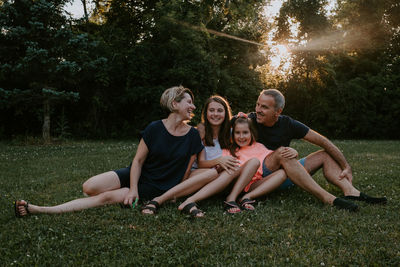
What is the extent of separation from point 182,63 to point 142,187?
12.4 m

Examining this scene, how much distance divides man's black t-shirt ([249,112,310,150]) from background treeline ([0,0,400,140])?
10154mm

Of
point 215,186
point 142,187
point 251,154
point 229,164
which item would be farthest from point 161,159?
point 251,154

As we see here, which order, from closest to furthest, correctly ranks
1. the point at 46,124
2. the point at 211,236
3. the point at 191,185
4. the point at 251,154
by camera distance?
1. the point at 211,236
2. the point at 191,185
3. the point at 251,154
4. the point at 46,124

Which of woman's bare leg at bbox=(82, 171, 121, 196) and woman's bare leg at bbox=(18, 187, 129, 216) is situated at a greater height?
woman's bare leg at bbox=(82, 171, 121, 196)

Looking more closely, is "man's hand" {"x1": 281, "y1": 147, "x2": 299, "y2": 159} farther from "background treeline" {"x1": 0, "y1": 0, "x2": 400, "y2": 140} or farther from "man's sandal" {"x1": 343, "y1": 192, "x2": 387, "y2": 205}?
"background treeline" {"x1": 0, "y1": 0, "x2": 400, "y2": 140}

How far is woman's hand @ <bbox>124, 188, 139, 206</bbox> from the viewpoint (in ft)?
13.2

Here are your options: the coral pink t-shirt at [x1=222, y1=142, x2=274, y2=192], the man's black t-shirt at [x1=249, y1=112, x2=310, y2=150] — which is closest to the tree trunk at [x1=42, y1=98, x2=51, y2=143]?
the coral pink t-shirt at [x1=222, y1=142, x2=274, y2=192]

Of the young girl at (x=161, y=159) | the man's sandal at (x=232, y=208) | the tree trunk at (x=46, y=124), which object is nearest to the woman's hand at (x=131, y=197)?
the young girl at (x=161, y=159)

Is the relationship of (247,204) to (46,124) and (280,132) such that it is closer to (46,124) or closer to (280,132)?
(280,132)

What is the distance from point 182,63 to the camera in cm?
1588

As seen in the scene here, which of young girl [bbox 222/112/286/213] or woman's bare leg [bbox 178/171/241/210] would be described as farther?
young girl [bbox 222/112/286/213]

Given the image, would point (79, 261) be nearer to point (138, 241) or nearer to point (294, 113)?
point (138, 241)

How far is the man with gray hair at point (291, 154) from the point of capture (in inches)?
170

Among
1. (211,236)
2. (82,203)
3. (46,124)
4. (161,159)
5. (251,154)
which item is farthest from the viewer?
(46,124)
